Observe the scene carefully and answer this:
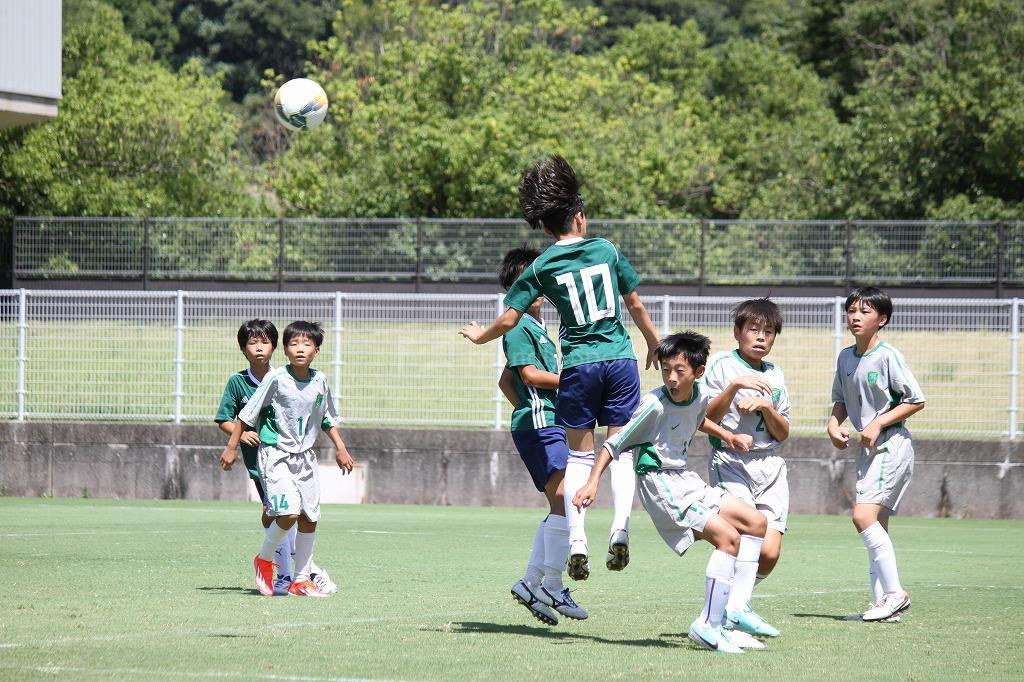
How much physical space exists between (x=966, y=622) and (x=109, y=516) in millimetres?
8298

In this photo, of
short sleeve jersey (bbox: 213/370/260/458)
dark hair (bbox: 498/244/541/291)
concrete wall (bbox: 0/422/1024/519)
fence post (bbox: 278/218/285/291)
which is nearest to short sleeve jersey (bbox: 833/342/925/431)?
dark hair (bbox: 498/244/541/291)

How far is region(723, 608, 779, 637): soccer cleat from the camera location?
22.3 ft

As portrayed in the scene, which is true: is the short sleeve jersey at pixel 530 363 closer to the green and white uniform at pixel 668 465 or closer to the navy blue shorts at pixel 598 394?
the navy blue shorts at pixel 598 394

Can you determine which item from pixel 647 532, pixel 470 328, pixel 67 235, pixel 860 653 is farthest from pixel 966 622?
pixel 67 235

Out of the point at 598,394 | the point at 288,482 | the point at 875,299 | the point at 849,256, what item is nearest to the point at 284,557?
the point at 288,482

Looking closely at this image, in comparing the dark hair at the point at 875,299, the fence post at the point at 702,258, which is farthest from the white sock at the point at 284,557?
the fence post at the point at 702,258

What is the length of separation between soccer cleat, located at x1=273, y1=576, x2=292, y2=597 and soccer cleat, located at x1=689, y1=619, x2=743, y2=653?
2.78 meters

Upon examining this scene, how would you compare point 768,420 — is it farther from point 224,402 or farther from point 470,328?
point 224,402

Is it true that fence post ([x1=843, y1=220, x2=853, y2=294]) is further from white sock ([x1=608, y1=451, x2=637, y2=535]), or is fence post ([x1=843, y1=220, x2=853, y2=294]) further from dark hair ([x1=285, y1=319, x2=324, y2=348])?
white sock ([x1=608, y1=451, x2=637, y2=535])

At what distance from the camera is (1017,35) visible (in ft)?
112

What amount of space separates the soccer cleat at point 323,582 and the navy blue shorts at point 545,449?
1622 mm

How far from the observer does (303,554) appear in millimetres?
8461

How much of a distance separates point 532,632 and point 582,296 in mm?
1620

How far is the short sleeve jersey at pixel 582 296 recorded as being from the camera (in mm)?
6992
